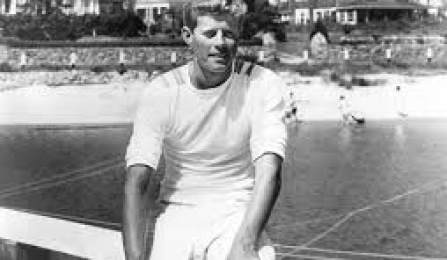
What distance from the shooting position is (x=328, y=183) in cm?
1103

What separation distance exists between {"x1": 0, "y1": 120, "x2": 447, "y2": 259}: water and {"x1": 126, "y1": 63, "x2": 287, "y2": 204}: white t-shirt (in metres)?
5.07

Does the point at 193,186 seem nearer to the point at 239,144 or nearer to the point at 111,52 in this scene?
the point at 239,144

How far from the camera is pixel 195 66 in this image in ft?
6.94

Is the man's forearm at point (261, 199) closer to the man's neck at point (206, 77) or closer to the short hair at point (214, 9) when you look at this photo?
the man's neck at point (206, 77)

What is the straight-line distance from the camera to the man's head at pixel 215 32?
2.05 metres

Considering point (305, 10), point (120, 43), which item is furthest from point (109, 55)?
point (305, 10)

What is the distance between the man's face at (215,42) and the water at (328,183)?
5.18 metres

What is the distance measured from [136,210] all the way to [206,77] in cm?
36

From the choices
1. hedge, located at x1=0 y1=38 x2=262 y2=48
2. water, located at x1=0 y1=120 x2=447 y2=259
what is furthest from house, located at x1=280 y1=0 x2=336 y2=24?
water, located at x1=0 y1=120 x2=447 y2=259

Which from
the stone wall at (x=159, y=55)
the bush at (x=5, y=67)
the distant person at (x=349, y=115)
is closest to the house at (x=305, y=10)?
the stone wall at (x=159, y=55)

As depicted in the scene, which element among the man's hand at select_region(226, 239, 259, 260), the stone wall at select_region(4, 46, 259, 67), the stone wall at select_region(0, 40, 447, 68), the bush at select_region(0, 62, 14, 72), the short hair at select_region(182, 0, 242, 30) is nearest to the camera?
the man's hand at select_region(226, 239, 259, 260)

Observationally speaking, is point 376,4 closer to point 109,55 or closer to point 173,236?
point 109,55

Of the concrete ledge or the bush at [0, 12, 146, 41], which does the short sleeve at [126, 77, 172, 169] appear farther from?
the bush at [0, 12, 146, 41]

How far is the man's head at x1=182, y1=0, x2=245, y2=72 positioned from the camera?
2055 mm
